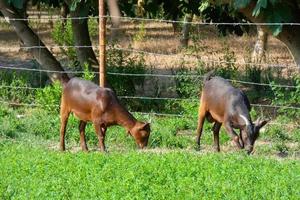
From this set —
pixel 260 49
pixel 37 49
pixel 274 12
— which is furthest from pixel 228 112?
pixel 260 49

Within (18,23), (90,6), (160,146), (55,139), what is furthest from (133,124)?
(18,23)

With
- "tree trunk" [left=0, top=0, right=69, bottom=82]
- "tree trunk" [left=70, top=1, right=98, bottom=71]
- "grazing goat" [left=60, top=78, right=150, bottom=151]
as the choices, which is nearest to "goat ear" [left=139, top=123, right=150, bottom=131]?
"grazing goat" [left=60, top=78, right=150, bottom=151]

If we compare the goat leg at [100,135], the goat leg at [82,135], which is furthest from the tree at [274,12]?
the goat leg at [82,135]

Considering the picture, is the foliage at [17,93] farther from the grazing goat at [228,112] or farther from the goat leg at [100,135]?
the grazing goat at [228,112]

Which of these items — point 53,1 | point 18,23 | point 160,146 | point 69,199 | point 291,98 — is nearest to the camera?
point 69,199

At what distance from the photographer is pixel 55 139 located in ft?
36.9

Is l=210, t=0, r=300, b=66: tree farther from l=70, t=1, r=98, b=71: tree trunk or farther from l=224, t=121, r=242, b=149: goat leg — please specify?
l=70, t=1, r=98, b=71: tree trunk

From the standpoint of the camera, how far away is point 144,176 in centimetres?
805

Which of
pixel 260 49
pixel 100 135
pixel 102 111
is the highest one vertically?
pixel 102 111

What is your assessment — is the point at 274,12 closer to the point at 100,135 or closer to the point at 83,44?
the point at 100,135

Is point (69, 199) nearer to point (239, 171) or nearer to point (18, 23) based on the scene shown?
point (239, 171)

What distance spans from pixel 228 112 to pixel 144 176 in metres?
2.39

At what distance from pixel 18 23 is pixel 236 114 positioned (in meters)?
5.61

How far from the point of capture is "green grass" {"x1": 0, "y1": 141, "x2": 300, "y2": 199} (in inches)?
291
